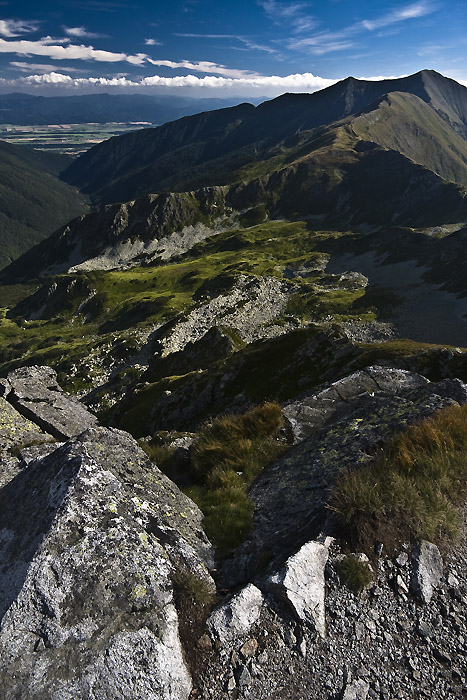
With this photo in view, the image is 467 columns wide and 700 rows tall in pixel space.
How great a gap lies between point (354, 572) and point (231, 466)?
6.23 metres

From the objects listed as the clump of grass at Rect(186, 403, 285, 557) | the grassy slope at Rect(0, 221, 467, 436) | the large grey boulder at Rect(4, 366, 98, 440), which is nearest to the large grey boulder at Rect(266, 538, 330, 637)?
the clump of grass at Rect(186, 403, 285, 557)

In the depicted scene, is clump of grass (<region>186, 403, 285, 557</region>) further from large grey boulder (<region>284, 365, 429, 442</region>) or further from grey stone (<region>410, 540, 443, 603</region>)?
grey stone (<region>410, 540, 443, 603</region>)

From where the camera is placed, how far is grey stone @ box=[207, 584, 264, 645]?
6.79 meters

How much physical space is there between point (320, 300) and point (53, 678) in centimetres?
12400

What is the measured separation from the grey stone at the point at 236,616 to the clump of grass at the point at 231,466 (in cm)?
215

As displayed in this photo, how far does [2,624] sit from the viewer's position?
6.73 metres

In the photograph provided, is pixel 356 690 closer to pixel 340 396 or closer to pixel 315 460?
pixel 315 460

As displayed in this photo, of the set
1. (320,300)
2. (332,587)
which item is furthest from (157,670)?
(320,300)

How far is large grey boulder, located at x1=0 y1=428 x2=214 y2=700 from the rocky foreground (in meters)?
0.02

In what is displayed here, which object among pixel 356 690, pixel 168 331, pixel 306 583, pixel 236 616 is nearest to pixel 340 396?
pixel 306 583

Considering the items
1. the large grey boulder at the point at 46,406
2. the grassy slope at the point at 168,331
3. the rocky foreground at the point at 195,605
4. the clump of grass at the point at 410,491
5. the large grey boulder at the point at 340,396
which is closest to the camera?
the rocky foreground at the point at 195,605

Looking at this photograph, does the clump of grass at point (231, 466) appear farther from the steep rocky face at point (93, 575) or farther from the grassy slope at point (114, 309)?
the grassy slope at point (114, 309)

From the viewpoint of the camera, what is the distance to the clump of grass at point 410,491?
26.2 ft

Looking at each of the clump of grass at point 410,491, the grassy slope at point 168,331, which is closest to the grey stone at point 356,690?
the clump of grass at point 410,491
